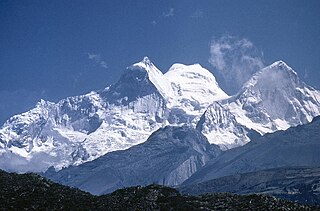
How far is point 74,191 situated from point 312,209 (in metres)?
68.7

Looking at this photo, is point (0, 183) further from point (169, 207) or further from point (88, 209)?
point (169, 207)

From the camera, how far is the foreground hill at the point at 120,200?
141250mm

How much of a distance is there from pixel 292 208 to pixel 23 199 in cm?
6789

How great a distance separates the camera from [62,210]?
454ft

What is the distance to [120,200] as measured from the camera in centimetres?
15238

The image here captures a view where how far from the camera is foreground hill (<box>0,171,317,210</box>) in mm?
141250

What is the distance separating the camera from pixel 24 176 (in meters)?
174

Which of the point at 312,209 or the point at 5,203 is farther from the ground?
the point at 5,203

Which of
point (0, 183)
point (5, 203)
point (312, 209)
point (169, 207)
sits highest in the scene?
point (0, 183)

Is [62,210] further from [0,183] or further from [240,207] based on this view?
[240,207]

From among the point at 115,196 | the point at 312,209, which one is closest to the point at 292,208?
the point at 312,209

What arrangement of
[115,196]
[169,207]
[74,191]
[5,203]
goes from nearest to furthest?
[5,203] < [169,207] < [115,196] < [74,191]

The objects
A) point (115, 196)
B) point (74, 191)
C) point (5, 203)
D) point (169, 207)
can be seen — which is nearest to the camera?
point (5, 203)

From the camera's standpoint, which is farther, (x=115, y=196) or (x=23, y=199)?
(x=115, y=196)
